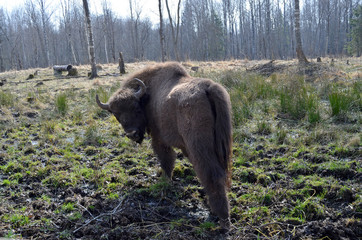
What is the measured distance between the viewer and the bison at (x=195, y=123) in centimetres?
333

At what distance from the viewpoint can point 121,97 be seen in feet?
15.7

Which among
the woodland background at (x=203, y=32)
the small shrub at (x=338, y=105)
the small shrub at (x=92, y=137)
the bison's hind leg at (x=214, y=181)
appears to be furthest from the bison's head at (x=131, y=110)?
the woodland background at (x=203, y=32)

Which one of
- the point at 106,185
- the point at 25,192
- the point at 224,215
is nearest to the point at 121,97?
the point at 106,185

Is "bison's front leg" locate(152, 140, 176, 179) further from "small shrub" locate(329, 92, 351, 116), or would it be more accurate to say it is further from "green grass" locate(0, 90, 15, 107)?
"green grass" locate(0, 90, 15, 107)

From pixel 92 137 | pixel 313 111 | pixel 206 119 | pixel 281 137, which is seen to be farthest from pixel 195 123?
pixel 313 111

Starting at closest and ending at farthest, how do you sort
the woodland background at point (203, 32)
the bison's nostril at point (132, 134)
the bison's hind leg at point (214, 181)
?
1. the bison's hind leg at point (214, 181)
2. the bison's nostril at point (132, 134)
3. the woodland background at point (203, 32)

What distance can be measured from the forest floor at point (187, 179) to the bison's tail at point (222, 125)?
0.82 metres

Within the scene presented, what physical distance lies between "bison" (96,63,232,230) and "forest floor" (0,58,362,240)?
0.51 metres

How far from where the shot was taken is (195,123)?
3418 mm

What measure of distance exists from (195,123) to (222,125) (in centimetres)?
33

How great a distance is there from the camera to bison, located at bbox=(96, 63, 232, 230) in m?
3.33

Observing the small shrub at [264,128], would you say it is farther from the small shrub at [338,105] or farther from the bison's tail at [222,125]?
the bison's tail at [222,125]

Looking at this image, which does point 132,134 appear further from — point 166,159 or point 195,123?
point 195,123

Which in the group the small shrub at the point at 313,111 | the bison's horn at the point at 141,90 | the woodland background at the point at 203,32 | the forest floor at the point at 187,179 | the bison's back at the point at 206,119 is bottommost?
the forest floor at the point at 187,179
